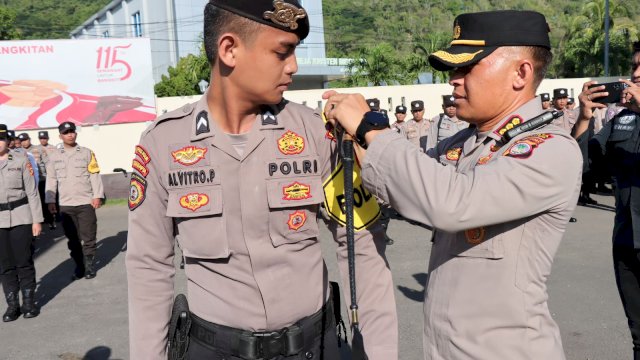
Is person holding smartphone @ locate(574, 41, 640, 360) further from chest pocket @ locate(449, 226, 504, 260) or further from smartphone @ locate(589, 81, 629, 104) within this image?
chest pocket @ locate(449, 226, 504, 260)

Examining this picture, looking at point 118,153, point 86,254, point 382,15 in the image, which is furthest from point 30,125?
point 382,15

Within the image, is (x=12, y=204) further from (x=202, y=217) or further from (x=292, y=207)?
(x=292, y=207)

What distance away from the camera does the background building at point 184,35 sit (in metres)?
36.3

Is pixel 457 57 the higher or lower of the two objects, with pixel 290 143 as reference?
higher

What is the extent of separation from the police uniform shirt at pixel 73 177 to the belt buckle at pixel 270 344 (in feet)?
18.8

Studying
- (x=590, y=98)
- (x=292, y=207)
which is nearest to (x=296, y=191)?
(x=292, y=207)

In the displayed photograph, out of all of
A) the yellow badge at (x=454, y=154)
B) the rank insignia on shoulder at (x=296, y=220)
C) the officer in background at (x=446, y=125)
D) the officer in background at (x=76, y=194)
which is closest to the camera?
the rank insignia on shoulder at (x=296, y=220)

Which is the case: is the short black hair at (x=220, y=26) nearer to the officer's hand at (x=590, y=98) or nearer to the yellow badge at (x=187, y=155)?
the yellow badge at (x=187, y=155)

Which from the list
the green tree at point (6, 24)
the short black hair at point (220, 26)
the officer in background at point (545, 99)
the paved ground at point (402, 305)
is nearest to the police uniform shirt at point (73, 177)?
the paved ground at point (402, 305)

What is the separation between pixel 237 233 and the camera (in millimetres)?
1763

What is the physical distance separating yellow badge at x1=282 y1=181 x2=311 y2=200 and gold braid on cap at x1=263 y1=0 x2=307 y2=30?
513 millimetres

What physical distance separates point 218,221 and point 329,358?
61 centimetres

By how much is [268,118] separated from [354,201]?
415mm

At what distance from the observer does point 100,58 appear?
13117 mm
